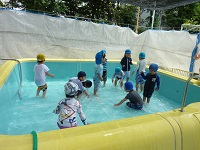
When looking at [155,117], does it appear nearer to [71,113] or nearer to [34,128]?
[71,113]

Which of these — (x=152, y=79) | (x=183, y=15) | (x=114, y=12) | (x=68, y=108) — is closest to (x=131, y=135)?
(x=68, y=108)

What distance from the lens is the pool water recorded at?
3.46m

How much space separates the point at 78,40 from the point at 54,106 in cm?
486

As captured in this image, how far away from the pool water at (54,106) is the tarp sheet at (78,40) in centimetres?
231

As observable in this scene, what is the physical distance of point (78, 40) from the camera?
28.0 ft

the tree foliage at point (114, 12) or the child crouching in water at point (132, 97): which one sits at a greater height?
the tree foliage at point (114, 12)

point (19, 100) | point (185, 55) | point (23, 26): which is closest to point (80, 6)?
point (23, 26)

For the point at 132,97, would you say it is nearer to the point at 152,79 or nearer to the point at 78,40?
the point at 152,79

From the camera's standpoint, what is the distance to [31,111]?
3.97 meters

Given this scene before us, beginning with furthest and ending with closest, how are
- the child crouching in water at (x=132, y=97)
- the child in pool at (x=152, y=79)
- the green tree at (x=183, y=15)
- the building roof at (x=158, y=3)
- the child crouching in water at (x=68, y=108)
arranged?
1. the green tree at (x=183, y=15)
2. the building roof at (x=158, y=3)
3. the child in pool at (x=152, y=79)
4. the child crouching in water at (x=132, y=97)
5. the child crouching in water at (x=68, y=108)

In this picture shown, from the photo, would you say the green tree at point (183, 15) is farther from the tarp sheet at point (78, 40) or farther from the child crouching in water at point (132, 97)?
the child crouching in water at point (132, 97)

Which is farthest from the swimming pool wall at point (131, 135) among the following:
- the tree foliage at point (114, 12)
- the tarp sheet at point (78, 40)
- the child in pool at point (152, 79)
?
the tree foliage at point (114, 12)

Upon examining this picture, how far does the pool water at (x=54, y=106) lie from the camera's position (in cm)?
346

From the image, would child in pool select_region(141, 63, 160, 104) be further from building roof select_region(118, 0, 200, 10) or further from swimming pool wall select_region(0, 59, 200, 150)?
building roof select_region(118, 0, 200, 10)
